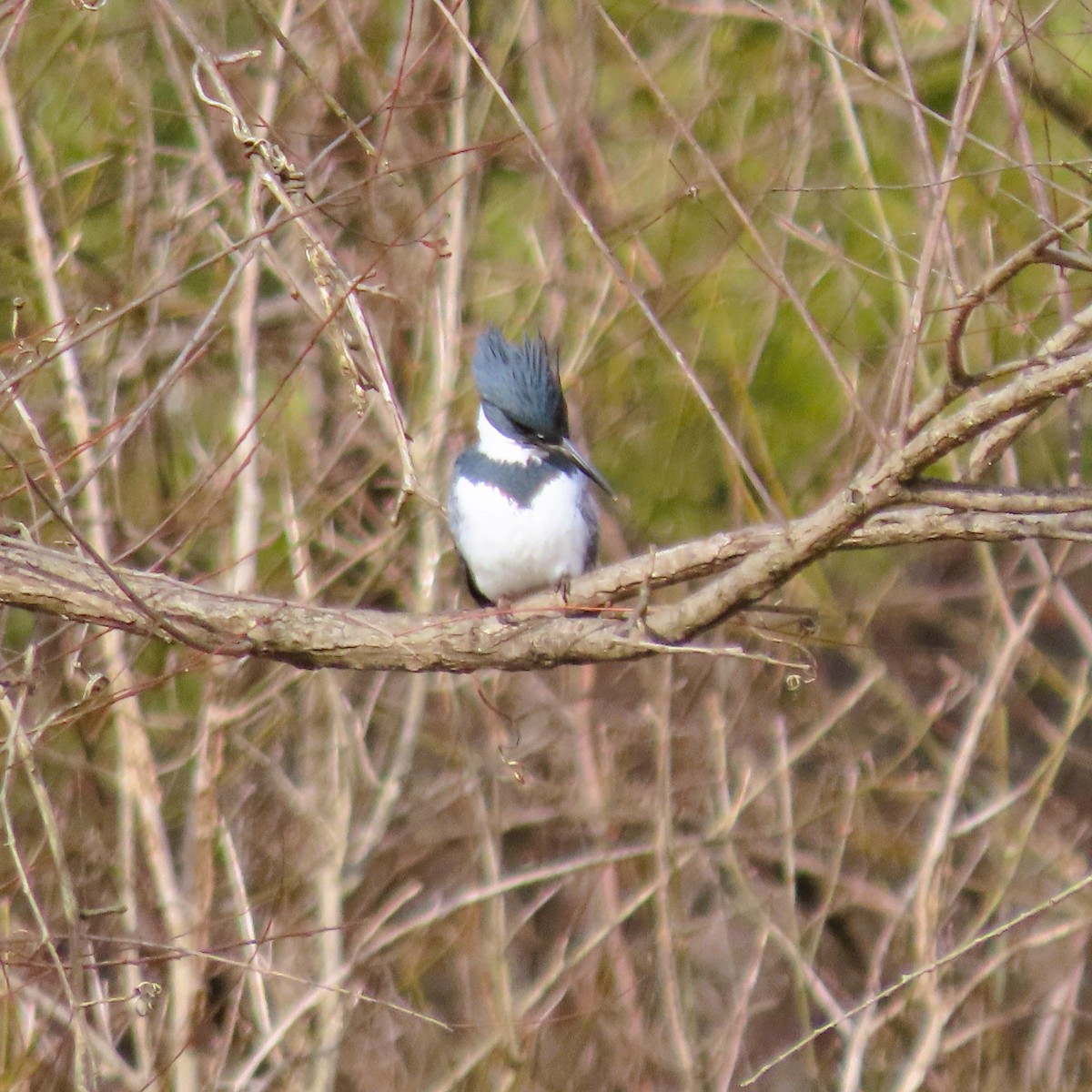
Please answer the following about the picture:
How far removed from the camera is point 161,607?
2617 mm

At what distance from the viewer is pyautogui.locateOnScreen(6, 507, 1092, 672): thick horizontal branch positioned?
8.21 feet

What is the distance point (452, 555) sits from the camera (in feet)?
16.4

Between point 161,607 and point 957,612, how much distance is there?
4.44 m

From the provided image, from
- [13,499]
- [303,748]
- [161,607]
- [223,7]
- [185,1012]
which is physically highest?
[223,7]

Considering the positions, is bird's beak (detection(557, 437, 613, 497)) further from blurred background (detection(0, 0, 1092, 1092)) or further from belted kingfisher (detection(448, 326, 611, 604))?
blurred background (detection(0, 0, 1092, 1092))

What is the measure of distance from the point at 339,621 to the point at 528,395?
3.81 feet

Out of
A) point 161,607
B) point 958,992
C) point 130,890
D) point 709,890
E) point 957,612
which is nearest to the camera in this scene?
point 161,607

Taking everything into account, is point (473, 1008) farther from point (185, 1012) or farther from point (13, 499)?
point (13, 499)

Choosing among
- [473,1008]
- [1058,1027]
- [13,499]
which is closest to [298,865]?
[473,1008]

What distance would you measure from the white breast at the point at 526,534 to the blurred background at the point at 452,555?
58cm

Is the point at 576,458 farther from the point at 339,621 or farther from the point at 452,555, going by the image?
the point at 452,555

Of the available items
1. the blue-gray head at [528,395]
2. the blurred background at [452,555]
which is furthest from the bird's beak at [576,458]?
the blurred background at [452,555]

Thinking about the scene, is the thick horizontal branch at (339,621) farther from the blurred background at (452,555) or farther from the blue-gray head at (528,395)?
the blurred background at (452,555)

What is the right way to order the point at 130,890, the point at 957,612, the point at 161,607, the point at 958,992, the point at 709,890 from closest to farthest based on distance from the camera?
the point at 161,607 < the point at 130,890 < the point at 958,992 < the point at 709,890 < the point at 957,612
